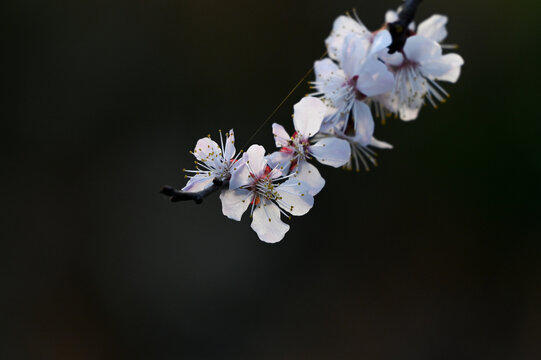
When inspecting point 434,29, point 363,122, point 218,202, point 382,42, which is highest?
point 434,29

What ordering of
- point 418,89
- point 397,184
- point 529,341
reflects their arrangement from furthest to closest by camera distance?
point 397,184 < point 529,341 < point 418,89

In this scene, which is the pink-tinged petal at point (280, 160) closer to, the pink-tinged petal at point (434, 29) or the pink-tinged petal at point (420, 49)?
the pink-tinged petal at point (420, 49)

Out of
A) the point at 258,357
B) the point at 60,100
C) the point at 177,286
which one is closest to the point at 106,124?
the point at 60,100

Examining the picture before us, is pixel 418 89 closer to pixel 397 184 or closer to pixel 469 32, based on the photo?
pixel 397 184

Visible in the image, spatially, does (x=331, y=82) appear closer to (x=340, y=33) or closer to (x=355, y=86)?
(x=355, y=86)

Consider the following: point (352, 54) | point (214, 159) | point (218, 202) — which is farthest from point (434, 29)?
point (218, 202)

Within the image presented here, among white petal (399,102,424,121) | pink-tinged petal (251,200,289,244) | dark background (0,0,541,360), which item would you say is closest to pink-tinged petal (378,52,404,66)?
white petal (399,102,424,121)
